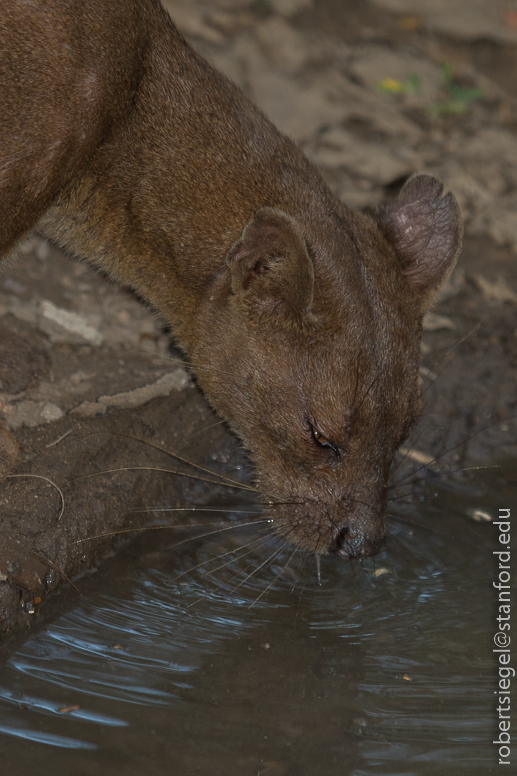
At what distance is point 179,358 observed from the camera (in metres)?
5.91

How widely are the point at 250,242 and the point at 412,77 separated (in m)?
4.73

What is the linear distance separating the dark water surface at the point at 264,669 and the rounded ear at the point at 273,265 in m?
1.43

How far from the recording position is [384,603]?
4855 millimetres

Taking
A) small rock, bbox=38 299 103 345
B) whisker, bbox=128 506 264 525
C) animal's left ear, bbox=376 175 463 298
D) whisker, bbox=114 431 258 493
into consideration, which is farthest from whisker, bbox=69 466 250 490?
animal's left ear, bbox=376 175 463 298

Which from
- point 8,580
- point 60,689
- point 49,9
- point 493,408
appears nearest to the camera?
point 60,689

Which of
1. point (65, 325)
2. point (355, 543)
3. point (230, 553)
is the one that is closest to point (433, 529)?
point (355, 543)

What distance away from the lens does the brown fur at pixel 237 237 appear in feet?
15.0

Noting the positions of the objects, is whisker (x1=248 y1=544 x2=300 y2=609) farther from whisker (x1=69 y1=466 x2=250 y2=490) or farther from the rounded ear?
the rounded ear

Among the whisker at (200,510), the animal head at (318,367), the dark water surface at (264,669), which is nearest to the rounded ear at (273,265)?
the animal head at (318,367)

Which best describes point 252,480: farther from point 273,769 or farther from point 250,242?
point 273,769

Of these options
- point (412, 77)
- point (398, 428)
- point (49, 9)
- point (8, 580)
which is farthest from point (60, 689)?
point (412, 77)

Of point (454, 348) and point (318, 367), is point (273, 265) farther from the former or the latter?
point (454, 348)

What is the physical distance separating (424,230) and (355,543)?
181 cm

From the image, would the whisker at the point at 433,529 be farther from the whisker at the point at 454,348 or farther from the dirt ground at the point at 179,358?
the whisker at the point at 454,348
